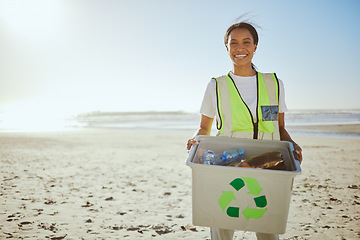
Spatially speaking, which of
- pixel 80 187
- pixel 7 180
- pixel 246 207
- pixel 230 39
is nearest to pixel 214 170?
pixel 246 207

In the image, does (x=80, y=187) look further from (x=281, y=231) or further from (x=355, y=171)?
(x=355, y=171)

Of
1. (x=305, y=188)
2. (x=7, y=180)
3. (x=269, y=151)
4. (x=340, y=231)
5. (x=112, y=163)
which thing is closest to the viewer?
(x=269, y=151)

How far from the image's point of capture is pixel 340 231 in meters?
3.47

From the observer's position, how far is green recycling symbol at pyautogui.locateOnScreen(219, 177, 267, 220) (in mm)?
1328

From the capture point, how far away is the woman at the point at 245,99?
1.90 m

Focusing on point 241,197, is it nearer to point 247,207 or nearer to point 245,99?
point 247,207

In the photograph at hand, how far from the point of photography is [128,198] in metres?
4.70

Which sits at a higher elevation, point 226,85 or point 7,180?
point 226,85

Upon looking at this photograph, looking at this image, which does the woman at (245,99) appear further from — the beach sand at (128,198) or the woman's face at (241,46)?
the beach sand at (128,198)

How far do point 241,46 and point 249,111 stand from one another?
47 centimetres

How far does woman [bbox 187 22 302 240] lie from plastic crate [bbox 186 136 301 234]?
1.58 feet

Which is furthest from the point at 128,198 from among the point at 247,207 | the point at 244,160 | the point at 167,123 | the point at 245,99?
the point at 167,123

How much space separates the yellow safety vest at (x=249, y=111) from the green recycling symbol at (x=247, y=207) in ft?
2.05

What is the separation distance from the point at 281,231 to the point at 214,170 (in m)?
0.47
